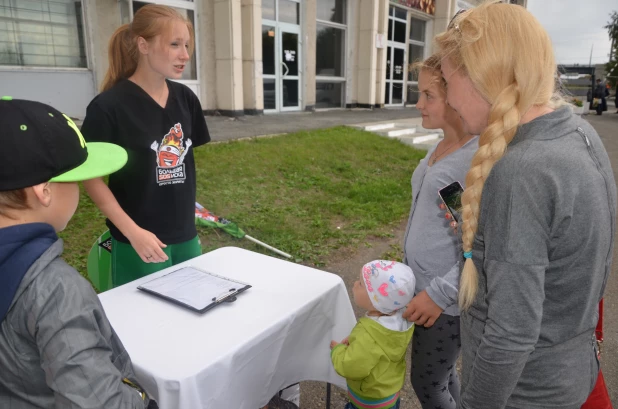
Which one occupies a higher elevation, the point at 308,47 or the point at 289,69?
the point at 308,47

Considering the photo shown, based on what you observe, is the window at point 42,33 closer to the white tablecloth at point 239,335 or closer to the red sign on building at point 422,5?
the white tablecloth at point 239,335

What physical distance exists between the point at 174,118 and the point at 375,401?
161cm

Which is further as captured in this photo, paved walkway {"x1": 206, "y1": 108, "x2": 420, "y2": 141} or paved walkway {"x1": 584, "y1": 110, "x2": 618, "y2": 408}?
paved walkway {"x1": 206, "y1": 108, "x2": 420, "y2": 141}

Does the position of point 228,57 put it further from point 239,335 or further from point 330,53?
point 239,335

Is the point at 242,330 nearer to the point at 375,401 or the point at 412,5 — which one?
the point at 375,401

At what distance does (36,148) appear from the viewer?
1.02 metres

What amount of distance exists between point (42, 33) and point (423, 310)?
9380 millimetres

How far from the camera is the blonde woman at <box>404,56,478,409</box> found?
5.81 ft

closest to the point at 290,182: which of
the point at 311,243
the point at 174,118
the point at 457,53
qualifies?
the point at 311,243

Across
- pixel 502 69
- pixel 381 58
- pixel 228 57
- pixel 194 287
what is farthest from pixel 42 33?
pixel 381 58

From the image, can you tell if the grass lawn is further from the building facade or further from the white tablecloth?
the white tablecloth

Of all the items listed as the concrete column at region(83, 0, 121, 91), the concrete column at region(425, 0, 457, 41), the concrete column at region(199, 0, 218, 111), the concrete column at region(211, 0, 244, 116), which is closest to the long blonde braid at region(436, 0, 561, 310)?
the concrete column at region(83, 0, 121, 91)

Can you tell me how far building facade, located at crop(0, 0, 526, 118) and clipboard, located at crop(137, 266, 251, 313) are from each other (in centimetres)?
299

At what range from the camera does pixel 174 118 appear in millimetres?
2250
